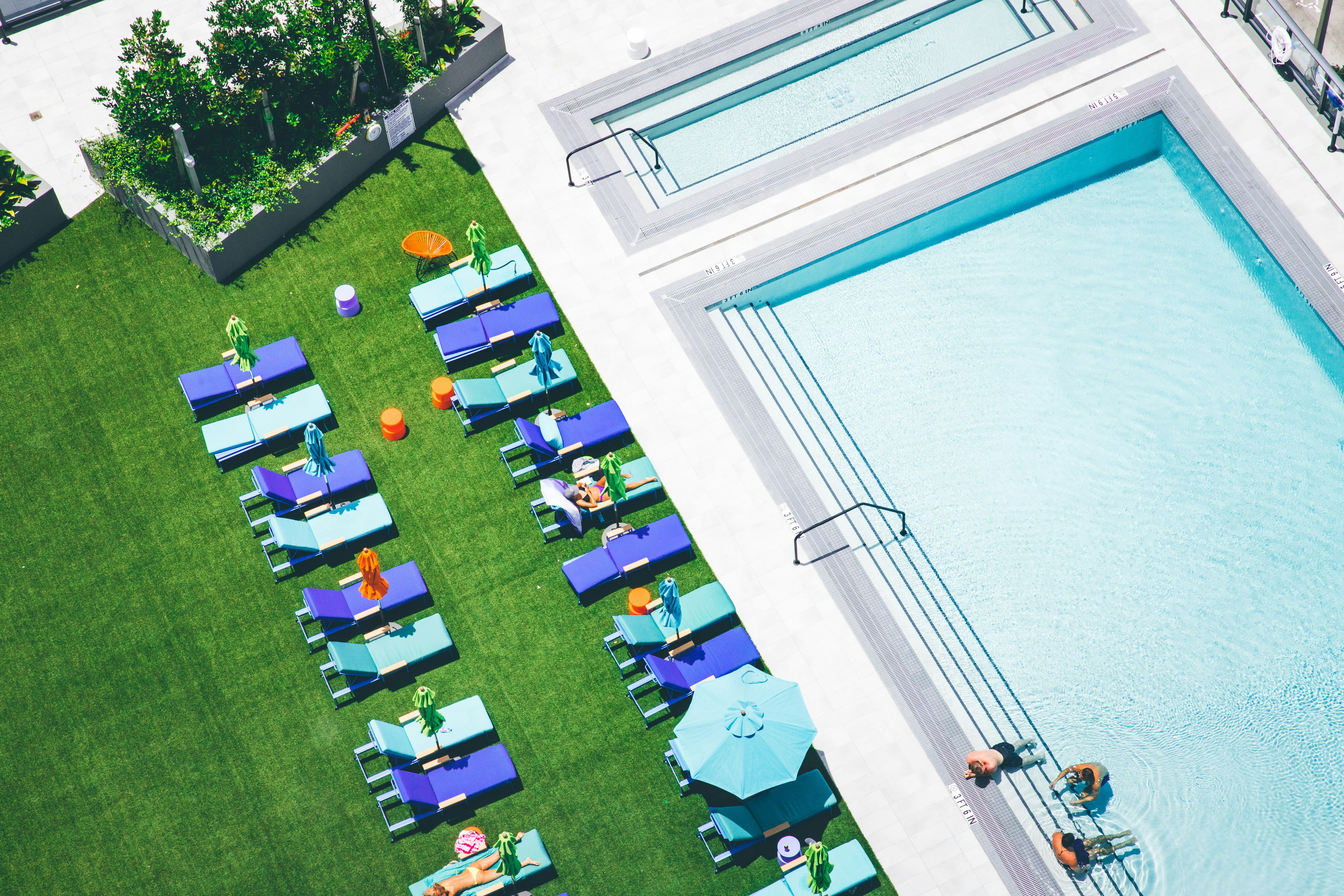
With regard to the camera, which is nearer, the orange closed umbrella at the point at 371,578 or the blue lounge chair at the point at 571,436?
the orange closed umbrella at the point at 371,578

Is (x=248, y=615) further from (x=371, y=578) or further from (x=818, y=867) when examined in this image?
(x=818, y=867)

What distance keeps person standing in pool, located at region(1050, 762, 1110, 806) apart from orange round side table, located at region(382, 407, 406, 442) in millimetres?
10086

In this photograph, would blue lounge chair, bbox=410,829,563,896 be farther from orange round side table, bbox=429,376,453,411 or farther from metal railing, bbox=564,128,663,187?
metal railing, bbox=564,128,663,187

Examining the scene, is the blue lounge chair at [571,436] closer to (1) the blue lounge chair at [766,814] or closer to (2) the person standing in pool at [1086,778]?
(1) the blue lounge chair at [766,814]

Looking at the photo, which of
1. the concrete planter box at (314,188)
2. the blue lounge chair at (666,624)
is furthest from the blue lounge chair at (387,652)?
the concrete planter box at (314,188)

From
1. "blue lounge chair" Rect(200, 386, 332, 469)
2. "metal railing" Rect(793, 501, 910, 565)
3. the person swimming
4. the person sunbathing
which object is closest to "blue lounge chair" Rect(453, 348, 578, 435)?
"blue lounge chair" Rect(200, 386, 332, 469)

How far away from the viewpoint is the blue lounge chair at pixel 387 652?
18109 mm

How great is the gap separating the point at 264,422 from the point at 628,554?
5.51 metres

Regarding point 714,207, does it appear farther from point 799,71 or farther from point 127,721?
point 127,721

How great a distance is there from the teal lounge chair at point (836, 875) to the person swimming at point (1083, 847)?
7.62 feet

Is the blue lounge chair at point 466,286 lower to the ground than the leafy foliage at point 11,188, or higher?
lower

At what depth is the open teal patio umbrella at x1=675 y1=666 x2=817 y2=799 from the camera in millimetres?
16953

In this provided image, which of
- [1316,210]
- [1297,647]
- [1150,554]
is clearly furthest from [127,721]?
[1316,210]

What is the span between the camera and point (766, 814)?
691 inches
